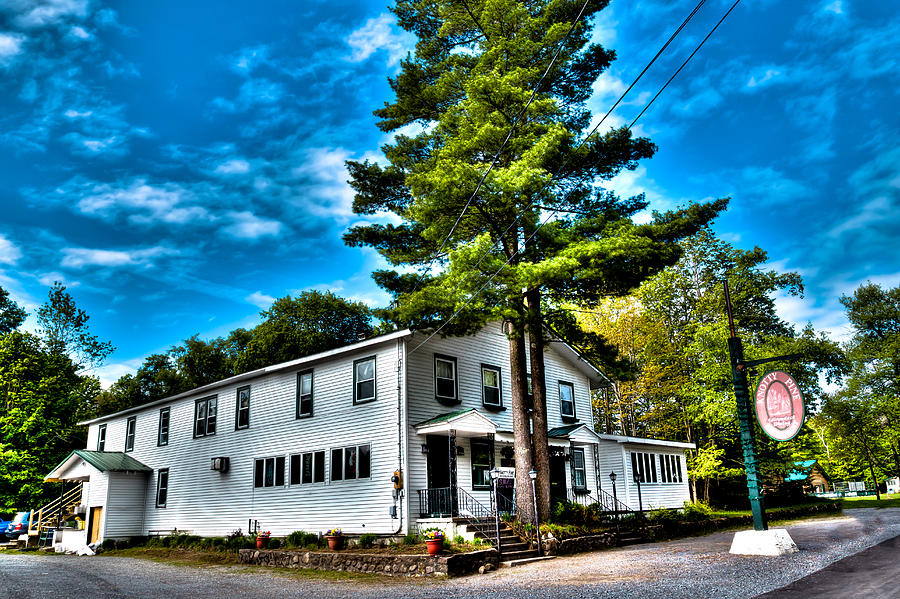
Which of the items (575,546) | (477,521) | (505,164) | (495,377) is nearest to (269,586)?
(477,521)

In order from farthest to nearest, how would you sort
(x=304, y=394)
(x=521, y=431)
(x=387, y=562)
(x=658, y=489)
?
(x=658, y=489) → (x=304, y=394) → (x=521, y=431) → (x=387, y=562)

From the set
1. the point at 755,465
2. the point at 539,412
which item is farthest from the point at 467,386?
the point at 755,465

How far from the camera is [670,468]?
28516 mm

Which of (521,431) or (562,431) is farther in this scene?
(562,431)

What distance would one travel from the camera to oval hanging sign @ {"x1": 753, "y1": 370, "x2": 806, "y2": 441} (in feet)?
40.8

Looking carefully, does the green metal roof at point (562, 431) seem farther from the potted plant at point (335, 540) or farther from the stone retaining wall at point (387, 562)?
the potted plant at point (335, 540)

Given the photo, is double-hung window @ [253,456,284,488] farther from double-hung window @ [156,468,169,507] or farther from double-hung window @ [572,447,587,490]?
double-hung window @ [572,447,587,490]

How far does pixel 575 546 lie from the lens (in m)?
16.8

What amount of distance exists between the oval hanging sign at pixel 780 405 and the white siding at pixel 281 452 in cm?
991

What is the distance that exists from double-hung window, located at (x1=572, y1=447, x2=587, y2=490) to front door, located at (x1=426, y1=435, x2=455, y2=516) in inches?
258

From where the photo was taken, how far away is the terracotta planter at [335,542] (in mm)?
17734

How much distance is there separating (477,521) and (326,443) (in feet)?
19.4

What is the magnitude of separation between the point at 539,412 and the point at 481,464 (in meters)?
2.76

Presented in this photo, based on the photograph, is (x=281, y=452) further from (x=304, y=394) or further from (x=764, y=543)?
(x=764, y=543)
